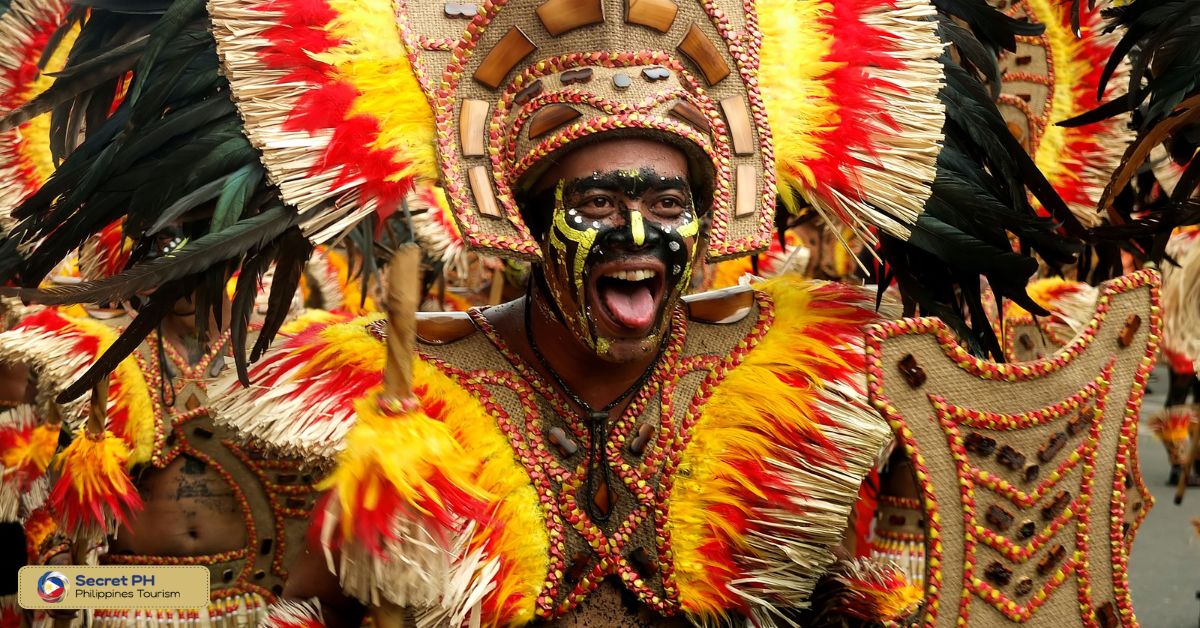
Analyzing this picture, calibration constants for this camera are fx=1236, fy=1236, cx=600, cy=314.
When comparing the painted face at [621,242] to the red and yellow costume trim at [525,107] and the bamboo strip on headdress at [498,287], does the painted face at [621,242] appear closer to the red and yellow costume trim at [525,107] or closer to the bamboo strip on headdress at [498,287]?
the red and yellow costume trim at [525,107]

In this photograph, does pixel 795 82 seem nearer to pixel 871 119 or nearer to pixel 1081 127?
pixel 871 119

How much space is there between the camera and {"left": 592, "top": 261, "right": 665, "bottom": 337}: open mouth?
253 cm

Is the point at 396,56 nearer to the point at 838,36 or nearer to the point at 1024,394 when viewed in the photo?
the point at 838,36

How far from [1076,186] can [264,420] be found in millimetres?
3014

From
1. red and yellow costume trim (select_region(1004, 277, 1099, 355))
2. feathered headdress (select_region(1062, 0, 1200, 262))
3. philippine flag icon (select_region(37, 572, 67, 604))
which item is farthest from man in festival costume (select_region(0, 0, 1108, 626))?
red and yellow costume trim (select_region(1004, 277, 1099, 355))

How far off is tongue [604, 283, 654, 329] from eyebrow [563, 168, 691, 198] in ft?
0.65

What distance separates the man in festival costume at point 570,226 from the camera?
2576 millimetres

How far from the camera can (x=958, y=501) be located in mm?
2232

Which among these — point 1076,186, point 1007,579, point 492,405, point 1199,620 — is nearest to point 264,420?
point 492,405

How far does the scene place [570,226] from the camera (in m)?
2.55

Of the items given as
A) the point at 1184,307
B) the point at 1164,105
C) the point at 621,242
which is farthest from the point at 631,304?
the point at 1184,307

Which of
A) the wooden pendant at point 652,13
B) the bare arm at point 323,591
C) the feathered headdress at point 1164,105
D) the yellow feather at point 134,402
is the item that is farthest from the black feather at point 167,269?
the feathered headdress at point 1164,105

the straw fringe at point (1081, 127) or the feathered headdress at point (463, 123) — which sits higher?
the feathered headdress at point (463, 123)

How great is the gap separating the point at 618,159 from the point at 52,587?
1.95m
